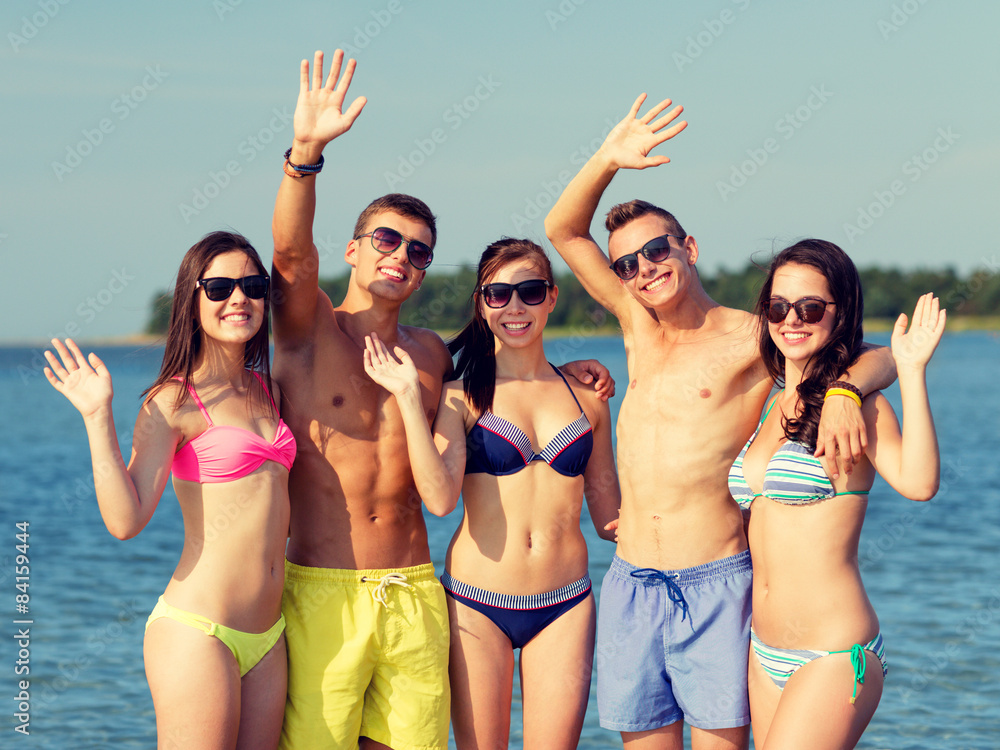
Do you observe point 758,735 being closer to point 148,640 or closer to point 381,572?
point 381,572

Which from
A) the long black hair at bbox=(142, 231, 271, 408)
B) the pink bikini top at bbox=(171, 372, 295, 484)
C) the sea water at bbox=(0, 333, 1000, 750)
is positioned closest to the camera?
the pink bikini top at bbox=(171, 372, 295, 484)

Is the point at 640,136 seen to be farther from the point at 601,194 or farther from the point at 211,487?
the point at 211,487

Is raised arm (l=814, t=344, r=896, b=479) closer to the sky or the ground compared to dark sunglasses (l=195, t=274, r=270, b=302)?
closer to the ground

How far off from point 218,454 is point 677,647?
2290 millimetres

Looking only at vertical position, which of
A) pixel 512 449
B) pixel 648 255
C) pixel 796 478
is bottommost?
pixel 796 478

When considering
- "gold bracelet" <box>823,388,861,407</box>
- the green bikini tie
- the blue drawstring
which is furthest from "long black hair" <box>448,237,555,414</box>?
the green bikini tie

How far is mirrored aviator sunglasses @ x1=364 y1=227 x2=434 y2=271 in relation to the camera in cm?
460

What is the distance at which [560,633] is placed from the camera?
14.8 feet

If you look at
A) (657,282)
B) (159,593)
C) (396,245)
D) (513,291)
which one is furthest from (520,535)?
(159,593)

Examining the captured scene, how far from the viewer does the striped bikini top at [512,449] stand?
178 inches

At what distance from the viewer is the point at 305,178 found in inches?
164

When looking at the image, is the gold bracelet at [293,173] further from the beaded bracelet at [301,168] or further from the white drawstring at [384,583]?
the white drawstring at [384,583]

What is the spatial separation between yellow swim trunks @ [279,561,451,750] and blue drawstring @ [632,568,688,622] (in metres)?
0.98

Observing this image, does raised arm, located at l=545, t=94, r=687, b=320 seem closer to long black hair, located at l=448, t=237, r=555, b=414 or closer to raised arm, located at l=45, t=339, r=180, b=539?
long black hair, located at l=448, t=237, r=555, b=414
